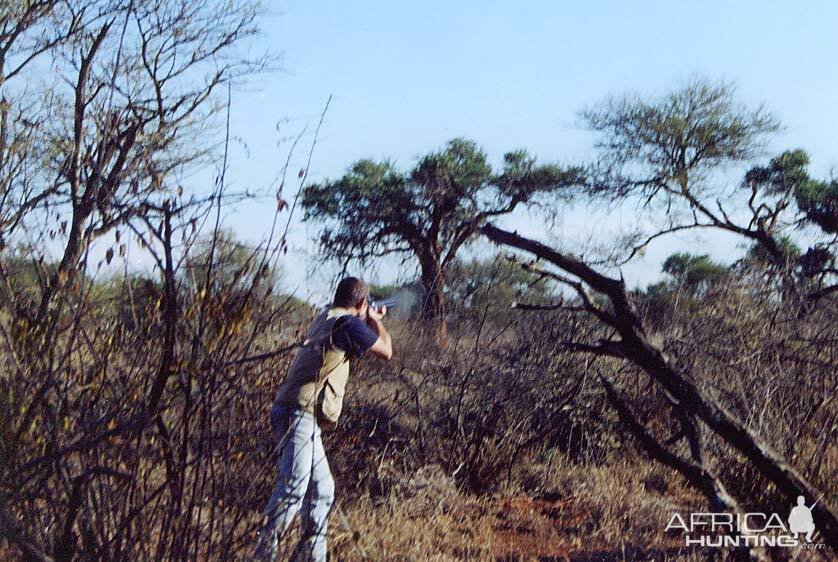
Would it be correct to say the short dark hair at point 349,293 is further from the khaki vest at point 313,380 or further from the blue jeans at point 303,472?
the blue jeans at point 303,472

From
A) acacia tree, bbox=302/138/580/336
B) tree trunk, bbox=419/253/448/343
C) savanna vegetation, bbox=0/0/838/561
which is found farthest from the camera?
acacia tree, bbox=302/138/580/336

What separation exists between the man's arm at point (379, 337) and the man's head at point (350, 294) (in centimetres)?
16

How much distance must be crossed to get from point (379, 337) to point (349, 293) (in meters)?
0.27

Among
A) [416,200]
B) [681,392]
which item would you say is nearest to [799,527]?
[681,392]

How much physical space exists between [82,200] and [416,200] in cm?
1586

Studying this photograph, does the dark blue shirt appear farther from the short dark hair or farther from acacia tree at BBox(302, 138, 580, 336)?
acacia tree at BBox(302, 138, 580, 336)

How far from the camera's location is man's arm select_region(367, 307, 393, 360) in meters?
4.72

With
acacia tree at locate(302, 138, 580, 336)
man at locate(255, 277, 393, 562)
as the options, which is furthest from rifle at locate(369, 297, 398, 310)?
acacia tree at locate(302, 138, 580, 336)

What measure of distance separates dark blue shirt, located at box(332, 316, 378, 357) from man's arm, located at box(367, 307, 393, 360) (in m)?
0.08

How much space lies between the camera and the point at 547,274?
17.5 feet

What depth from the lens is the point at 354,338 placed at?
4516 mm

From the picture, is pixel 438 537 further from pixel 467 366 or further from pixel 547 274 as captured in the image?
pixel 467 366

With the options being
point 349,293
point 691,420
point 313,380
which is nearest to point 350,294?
point 349,293

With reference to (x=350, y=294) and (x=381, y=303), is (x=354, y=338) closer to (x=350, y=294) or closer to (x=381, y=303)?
(x=350, y=294)
